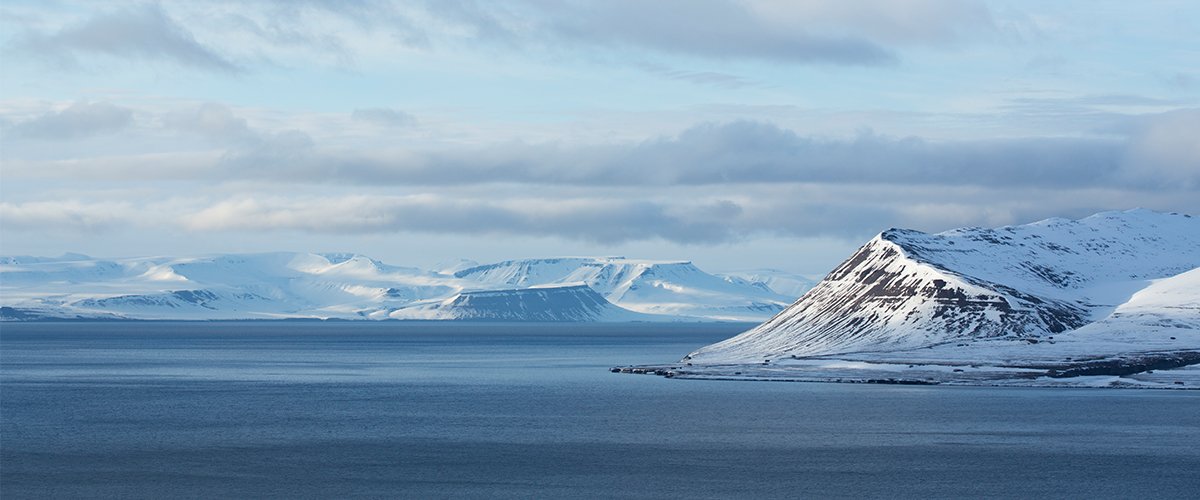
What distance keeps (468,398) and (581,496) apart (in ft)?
270

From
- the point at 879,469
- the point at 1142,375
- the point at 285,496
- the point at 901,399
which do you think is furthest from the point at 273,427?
the point at 1142,375

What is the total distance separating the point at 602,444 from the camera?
118 metres

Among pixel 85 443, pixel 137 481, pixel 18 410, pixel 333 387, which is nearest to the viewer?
pixel 137 481

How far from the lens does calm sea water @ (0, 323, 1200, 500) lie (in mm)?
94250

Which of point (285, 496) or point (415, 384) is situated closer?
point (285, 496)

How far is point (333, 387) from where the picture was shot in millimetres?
192375

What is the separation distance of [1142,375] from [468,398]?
86513 mm

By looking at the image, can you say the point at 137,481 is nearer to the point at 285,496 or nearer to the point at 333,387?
the point at 285,496

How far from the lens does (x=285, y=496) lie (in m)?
89.8

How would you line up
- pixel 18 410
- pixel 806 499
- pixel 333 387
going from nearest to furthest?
pixel 806 499
pixel 18 410
pixel 333 387

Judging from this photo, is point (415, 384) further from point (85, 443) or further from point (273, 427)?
point (85, 443)

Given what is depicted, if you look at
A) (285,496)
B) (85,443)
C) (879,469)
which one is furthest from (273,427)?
(879,469)

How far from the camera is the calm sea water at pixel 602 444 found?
309 ft

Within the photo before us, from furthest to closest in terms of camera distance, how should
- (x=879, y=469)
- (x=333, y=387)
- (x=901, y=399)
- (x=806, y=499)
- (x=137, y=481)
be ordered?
(x=333, y=387)
(x=901, y=399)
(x=879, y=469)
(x=137, y=481)
(x=806, y=499)
